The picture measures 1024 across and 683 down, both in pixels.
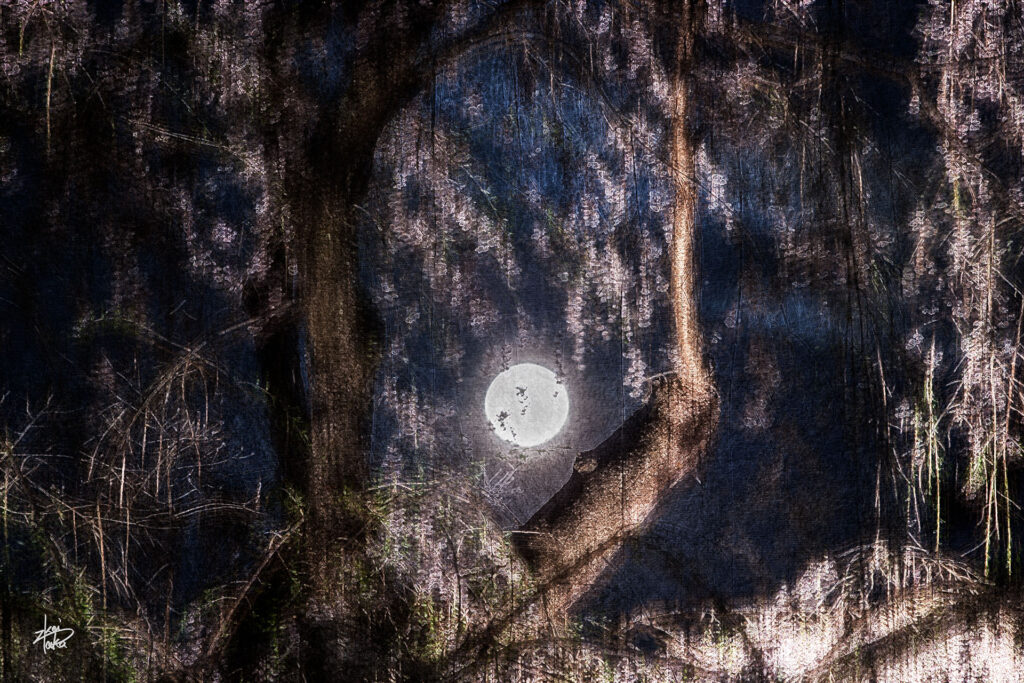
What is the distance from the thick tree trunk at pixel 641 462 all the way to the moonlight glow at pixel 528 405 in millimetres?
130

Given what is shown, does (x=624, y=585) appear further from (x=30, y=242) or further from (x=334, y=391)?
(x=30, y=242)

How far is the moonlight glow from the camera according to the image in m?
1.84

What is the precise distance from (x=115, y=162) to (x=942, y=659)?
2461 millimetres

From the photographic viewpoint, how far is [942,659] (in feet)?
6.06

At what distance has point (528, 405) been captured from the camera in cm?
184
